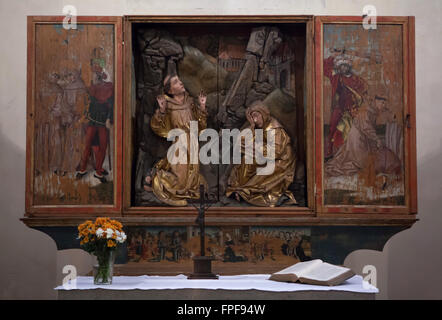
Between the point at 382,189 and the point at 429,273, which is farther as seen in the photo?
the point at 429,273

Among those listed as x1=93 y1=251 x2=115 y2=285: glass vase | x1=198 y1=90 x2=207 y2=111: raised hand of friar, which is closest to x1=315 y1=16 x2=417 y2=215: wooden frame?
x1=198 y1=90 x2=207 y2=111: raised hand of friar

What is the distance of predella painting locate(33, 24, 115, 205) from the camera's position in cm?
803

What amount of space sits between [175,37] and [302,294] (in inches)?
178

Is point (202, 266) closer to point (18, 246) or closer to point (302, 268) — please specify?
point (302, 268)

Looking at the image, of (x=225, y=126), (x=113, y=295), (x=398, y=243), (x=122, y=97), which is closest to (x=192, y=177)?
(x=225, y=126)

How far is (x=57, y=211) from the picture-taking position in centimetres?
797

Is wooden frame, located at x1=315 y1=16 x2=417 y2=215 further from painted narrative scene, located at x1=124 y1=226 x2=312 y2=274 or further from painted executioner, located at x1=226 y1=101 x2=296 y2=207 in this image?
painted executioner, located at x1=226 y1=101 x2=296 y2=207

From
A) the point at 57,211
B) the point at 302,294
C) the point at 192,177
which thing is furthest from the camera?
the point at 192,177

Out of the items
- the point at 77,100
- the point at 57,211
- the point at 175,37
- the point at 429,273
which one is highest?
the point at 175,37

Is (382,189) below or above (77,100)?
below

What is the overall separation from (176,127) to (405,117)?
268 centimetres

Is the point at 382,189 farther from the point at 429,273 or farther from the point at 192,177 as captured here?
the point at 192,177

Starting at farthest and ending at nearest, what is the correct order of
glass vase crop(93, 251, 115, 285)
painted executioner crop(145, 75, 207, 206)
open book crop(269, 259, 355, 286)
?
painted executioner crop(145, 75, 207, 206), glass vase crop(93, 251, 115, 285), open book crop(269, 259, 355, 286)

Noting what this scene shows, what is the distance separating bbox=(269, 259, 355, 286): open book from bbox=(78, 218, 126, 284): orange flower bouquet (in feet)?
4.24
